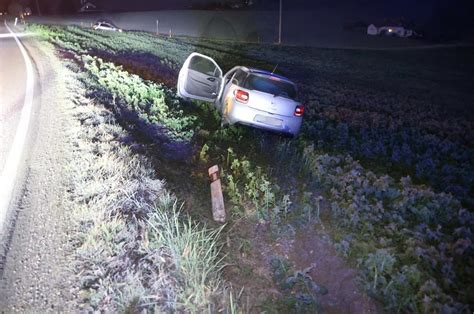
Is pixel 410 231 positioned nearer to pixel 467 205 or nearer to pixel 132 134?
pixel 467 205

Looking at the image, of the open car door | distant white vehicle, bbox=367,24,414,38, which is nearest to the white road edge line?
the open car door

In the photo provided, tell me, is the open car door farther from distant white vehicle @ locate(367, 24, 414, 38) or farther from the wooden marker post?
distant white vehicle @ locate(367, 24, 414, 38)

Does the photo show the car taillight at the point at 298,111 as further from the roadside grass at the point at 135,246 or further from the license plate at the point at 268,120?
the roadside grass at the point at 135,246

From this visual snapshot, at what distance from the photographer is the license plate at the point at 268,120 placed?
7.82m

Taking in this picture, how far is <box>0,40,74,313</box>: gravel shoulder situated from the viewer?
3.28 metres

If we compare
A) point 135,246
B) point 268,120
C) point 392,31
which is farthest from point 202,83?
point 392,31

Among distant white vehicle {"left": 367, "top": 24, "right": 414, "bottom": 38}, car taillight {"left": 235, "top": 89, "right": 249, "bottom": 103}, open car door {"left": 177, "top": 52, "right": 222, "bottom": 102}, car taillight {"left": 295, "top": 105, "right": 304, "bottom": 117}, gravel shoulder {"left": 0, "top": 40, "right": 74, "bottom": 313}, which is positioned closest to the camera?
gravel shoulder {"left": 0, "top": 40, "right": 74, "bottom": 313}

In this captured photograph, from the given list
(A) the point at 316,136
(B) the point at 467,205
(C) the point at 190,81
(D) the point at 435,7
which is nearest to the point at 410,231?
(B) the point at 467,205

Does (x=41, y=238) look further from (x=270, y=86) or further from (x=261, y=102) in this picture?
(x=270, y=86)

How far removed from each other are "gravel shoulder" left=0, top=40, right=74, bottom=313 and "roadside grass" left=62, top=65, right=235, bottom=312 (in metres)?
0.15

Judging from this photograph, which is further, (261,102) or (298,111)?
(298,111)

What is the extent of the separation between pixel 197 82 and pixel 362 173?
466 centimetres

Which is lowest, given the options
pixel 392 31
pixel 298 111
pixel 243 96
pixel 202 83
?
pixel 298 111

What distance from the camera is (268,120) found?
787cm
